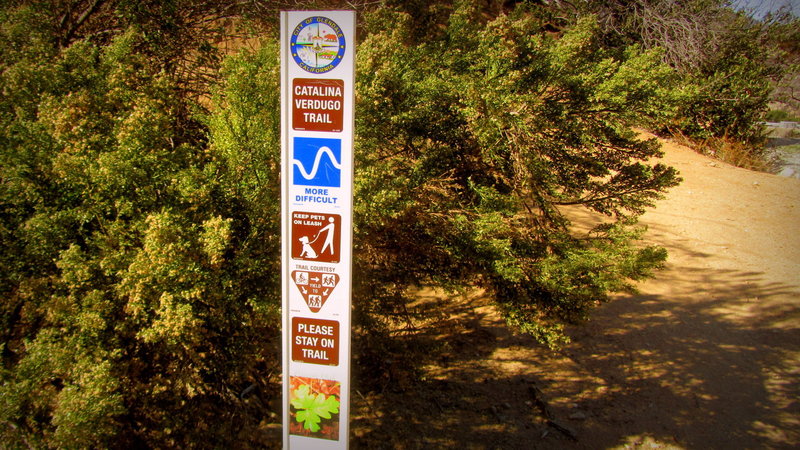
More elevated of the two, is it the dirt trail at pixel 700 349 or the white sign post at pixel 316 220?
the white sign post at pixel 316 220

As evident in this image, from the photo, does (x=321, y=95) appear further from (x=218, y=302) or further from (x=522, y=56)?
(x=522, y=56)

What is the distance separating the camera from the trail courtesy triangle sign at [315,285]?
261cm

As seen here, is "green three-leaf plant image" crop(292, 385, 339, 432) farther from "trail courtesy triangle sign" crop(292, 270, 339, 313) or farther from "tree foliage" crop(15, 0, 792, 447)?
"trail courtesy triangle sign" crop(292, 270, 339, 313)

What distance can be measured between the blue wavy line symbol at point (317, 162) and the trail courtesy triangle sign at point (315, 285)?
492mm

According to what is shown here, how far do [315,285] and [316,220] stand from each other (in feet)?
1.17

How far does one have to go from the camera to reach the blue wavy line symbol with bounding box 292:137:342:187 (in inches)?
99.0

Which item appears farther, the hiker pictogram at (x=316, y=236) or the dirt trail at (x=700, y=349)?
the dirt trail at (x=700, y=349)

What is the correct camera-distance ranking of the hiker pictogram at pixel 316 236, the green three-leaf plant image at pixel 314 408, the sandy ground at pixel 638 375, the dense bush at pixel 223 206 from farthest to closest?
the sandy ground at pixel 638 375
the dense bush at pixel 223 206
the green three-leaf plant image at pixel 314 408
the hiker pictogram at pixel 316 236

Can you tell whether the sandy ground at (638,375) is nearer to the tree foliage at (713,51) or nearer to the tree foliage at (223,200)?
the tree foliage at (223,200)

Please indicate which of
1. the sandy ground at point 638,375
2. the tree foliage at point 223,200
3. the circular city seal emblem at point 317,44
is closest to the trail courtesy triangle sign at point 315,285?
the tree foliage at point 223,200

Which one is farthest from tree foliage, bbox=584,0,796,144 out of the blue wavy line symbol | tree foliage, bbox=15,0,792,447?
the blue wavy line symbol

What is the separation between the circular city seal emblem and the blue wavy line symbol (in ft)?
1.23

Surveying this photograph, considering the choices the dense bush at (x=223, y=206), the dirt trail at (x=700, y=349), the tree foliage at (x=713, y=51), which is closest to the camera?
the dense bush at (x=223, y=206)

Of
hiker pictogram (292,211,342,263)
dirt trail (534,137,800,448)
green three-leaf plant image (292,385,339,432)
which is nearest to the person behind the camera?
hiker pictogram (292,211,342,263)
